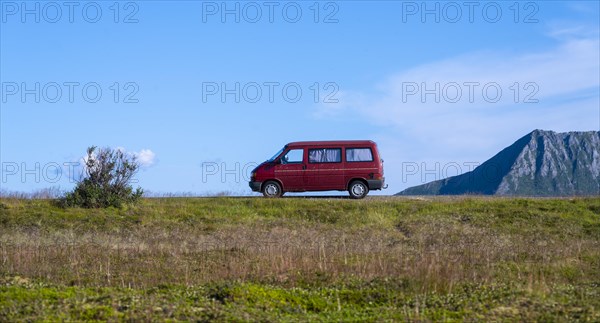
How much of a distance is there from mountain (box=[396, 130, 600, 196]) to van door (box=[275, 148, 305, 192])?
132069mm

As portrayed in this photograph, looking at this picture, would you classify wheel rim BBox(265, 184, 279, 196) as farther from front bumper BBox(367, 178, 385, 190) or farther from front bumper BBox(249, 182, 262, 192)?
front bumper BBox(367, 178, 385, 190)

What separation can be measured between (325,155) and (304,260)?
16.5m

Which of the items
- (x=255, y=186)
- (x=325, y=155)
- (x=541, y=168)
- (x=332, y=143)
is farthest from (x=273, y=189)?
(x=541, y=168)

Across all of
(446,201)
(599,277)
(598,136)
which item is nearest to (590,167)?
(598,136)

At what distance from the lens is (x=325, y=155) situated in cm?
3078

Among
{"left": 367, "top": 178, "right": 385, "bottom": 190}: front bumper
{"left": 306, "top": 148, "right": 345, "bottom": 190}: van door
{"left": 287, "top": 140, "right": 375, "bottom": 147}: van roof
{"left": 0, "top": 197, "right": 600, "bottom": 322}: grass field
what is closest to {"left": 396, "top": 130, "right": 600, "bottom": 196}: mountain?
{"left": 367, "top": 178, "right": 385, "bottom": 190}: front bumper

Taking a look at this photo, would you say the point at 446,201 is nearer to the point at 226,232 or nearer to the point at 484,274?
the point at 226,232

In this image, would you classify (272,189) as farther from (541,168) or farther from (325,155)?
(541,168)

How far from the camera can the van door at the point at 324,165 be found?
1210 inches

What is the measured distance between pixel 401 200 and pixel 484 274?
16.0m

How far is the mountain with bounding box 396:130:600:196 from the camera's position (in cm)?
16848

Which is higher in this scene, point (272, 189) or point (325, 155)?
point (325, 155)

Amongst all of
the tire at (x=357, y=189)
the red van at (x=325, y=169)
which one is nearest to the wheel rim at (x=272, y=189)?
the red van at (x=325, y=169)

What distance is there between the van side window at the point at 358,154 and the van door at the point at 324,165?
35 centimetres
